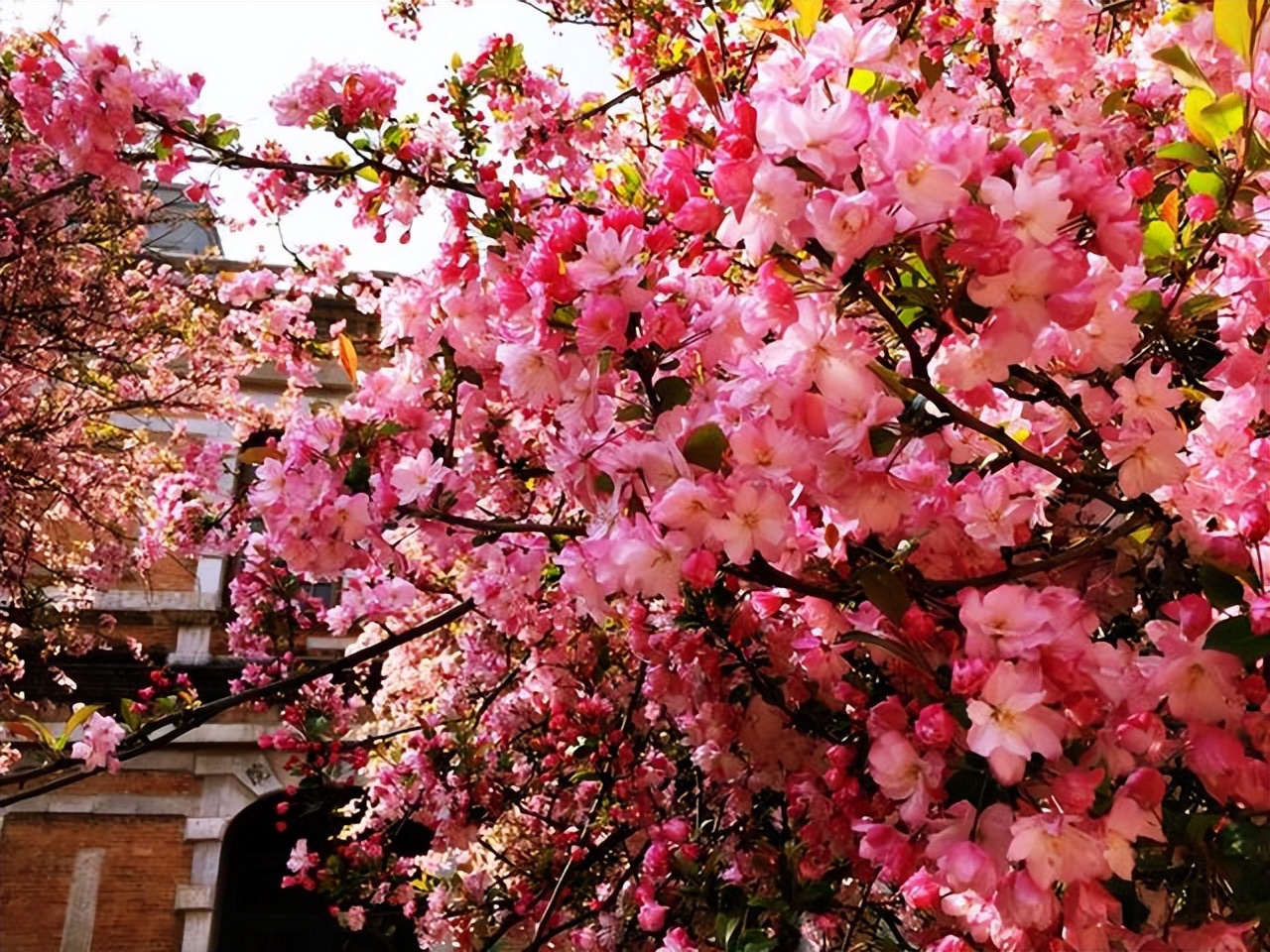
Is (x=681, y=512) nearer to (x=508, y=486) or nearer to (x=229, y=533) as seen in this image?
(x=508, y=486)

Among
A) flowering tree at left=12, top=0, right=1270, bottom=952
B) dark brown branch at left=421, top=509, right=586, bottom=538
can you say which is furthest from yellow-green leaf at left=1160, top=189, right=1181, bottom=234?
dark brown branch at left=421, top=509, right=586, bottom=538

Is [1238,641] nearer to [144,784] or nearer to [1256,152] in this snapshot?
[1256,152]

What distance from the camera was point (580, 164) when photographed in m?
3.34

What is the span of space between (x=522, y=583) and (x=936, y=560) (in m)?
1.23

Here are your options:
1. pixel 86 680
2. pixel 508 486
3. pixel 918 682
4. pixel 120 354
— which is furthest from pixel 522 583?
pixel 86 680

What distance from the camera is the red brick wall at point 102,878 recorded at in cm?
777

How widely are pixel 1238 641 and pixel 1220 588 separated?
13cm

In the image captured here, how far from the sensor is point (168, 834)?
804 cm

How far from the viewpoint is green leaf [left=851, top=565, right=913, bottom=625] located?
1251mm

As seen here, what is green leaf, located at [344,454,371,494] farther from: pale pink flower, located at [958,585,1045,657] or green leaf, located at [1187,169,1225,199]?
green leaf, located at [1187,169,1225,199]

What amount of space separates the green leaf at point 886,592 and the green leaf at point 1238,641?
1.00ft

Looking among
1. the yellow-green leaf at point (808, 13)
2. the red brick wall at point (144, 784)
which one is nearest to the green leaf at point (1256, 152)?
the yellow-green leaf at point (808, 13)

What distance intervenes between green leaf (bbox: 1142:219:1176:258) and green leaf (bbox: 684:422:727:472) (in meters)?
0.60

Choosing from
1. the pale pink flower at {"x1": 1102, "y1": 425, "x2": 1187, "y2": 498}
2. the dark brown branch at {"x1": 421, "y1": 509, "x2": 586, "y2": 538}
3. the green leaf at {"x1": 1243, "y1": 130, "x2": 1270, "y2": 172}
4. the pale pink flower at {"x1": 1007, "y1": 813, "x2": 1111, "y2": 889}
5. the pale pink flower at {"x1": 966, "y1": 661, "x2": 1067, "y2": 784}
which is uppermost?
the green leaf at {"x1": 1243, "y1": 130, "x2": 1270, "y2": 172}
